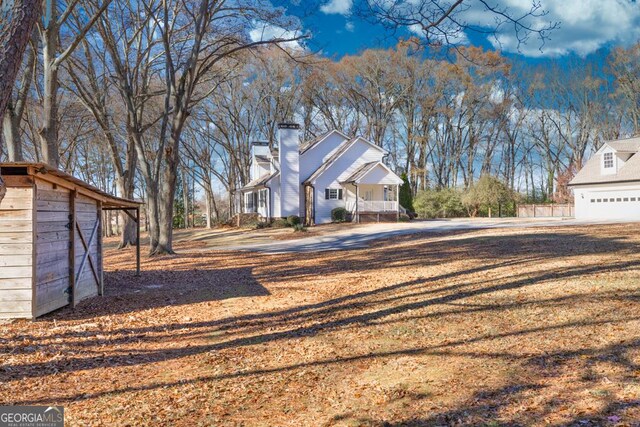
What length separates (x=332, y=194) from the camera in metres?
31.4

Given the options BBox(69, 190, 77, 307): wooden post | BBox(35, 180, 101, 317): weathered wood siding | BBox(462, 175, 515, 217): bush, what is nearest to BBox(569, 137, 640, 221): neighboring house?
BBox(462, 175, 515, 217): bush

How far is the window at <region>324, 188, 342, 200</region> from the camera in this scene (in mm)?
31328

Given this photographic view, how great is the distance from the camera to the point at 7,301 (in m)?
7.17

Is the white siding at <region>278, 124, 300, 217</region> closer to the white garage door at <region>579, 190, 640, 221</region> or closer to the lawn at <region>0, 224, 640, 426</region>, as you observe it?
the white garage door at <region>579, 190, 640, 221</region>

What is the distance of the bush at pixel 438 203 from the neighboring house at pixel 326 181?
4.59 metres

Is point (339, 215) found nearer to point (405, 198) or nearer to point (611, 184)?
point (405, 198)

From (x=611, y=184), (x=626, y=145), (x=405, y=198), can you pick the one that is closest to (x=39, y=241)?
(x=611, y=184)

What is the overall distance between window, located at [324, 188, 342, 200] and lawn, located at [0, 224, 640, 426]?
21.0 m

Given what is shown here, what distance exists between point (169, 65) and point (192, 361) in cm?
1290

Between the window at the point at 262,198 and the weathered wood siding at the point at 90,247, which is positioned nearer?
the weathered wood siding at the point at 90,247

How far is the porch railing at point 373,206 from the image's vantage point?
30625 mm

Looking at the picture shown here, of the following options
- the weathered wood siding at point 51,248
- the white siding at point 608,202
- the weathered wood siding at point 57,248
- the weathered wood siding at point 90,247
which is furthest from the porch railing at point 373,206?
the weathered wood siding at point 51,248

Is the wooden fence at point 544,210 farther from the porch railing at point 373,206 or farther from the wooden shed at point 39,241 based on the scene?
the wooden shed at point 39,241

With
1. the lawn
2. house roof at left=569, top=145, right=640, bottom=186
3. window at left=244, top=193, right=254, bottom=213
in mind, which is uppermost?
house roof at left=569, top=145, right=640, bottom=186
